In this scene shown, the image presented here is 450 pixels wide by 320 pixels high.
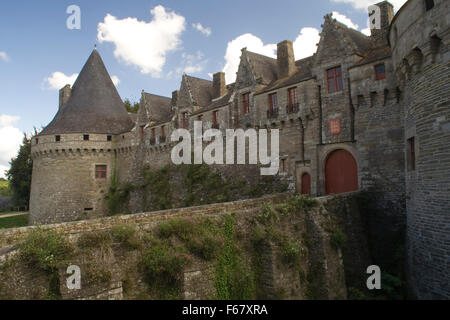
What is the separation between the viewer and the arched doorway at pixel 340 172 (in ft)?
49.4

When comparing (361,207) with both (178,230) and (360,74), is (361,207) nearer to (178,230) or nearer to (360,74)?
(360,74)

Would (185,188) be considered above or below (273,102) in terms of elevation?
below

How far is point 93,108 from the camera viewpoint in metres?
29.8

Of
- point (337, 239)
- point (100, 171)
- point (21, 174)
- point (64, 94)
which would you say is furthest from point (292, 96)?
point (21, 174)

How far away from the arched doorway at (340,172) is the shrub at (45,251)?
38.5 feet

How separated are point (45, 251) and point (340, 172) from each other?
40.2ft

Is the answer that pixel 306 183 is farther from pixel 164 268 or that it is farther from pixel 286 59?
pixel 164 268

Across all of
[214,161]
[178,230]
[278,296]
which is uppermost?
[214,161]

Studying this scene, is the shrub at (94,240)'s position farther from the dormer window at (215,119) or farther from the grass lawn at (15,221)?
the grass lawn at (15,221)

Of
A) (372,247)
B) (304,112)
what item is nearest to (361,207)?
(372,247)

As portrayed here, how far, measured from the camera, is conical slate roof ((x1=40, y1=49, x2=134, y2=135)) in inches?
1132

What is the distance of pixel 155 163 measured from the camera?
26.8 meters

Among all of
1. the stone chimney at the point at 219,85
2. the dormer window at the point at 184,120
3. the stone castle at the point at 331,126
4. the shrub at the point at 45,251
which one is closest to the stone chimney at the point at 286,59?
the stone castle at the point at 331,126
